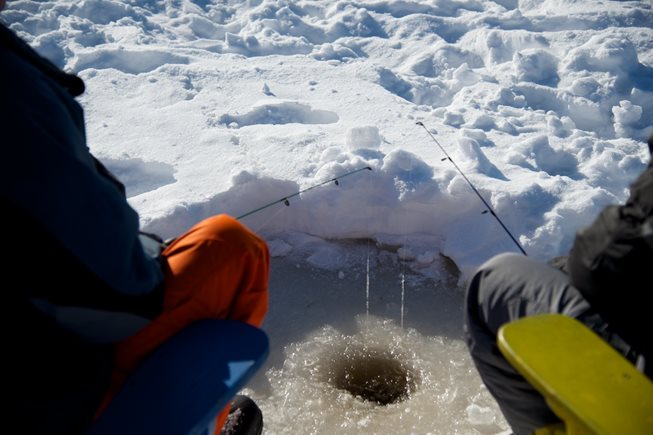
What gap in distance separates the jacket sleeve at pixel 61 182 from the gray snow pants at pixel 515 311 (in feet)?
2.87

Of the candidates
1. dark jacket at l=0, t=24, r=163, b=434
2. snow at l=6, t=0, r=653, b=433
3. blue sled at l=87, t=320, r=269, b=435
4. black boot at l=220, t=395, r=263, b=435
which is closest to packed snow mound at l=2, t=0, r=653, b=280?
snow at l=6, t=0, r=653, b=433

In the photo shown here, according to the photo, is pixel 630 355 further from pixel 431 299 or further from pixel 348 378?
pixel 431 299

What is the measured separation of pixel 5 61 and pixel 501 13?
18.6 ft

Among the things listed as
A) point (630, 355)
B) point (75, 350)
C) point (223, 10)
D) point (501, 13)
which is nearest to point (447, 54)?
point (501, 13)

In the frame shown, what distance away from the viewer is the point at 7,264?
0.93 meters

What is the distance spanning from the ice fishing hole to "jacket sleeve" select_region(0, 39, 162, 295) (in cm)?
125

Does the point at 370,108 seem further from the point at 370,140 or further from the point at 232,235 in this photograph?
the point at 232,235

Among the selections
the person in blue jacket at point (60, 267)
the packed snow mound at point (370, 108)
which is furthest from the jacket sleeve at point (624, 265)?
the packed snow mound at point (370, 108)

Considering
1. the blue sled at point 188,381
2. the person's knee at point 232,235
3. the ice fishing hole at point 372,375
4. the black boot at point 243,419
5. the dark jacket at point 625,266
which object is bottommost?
the ice fishing hole at point 372,375

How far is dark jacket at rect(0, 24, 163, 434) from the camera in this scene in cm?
92

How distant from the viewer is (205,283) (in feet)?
4.26

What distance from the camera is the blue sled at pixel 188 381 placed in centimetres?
110

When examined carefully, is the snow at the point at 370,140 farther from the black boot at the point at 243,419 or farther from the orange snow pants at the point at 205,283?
the orange snow pants at the point at 205,283

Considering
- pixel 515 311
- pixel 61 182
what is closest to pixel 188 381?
pixel 61 182
